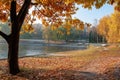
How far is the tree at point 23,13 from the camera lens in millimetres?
16422

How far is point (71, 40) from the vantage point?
178625 millimetres

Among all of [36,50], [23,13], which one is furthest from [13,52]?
[36,50]

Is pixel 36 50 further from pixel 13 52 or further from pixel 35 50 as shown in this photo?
pixel 13 52

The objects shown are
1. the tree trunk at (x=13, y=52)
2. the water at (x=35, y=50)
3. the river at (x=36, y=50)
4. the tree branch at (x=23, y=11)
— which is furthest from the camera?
the water at (x=35, y=50)

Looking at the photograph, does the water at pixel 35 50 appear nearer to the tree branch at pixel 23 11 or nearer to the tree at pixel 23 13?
the tree at pixel 23 13

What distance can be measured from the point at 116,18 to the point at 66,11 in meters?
47.3

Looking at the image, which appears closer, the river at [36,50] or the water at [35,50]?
the river at [36,50]

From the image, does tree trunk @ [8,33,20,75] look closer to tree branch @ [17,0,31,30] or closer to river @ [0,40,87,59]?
tree branch @ [17,0,31,30]

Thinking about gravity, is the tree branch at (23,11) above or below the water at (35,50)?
above

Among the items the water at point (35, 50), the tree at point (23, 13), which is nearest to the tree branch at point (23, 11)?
the tree at point (23, 13)

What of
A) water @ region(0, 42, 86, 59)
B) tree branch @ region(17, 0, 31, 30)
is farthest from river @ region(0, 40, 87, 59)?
tree branch @ region(17, 0, 31, 30)

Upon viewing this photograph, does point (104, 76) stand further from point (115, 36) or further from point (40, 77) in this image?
point (115, 36)

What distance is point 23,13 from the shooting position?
16.6m

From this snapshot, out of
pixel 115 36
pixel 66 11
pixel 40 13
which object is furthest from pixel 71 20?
pixel 115 36
